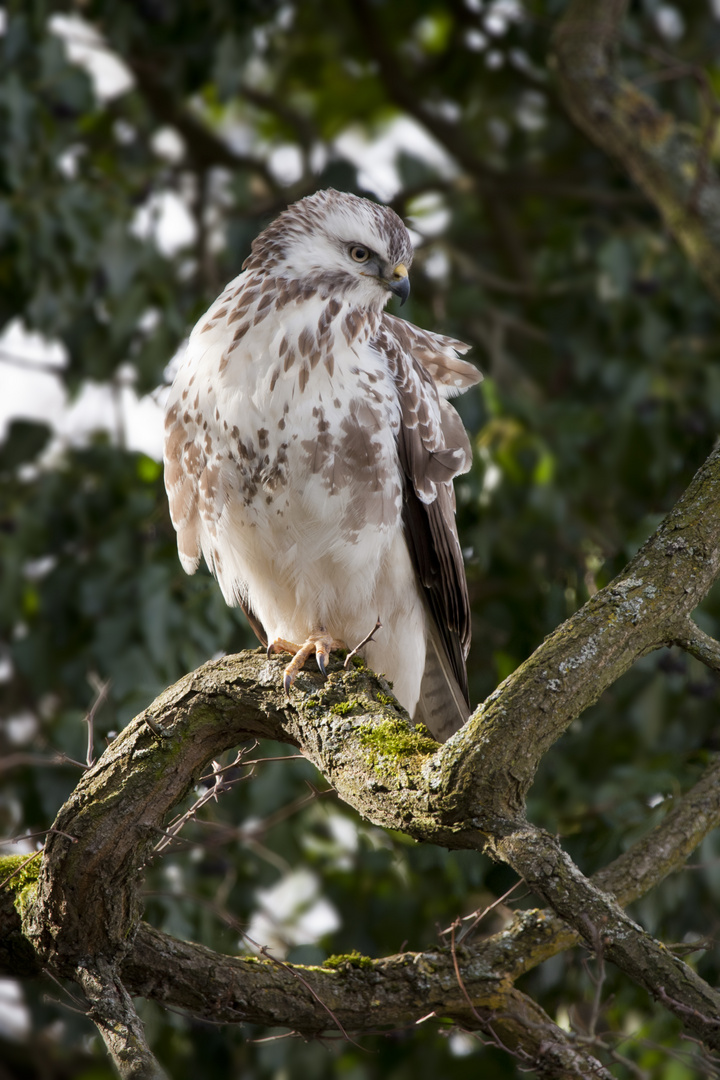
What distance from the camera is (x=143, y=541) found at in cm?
442

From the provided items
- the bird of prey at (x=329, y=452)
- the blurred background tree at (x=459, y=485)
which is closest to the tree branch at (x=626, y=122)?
the blurred background tree at (x=459, y=485)

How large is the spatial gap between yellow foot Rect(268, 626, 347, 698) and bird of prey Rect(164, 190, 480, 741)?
1 centimetres

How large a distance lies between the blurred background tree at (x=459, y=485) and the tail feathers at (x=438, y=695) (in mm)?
294

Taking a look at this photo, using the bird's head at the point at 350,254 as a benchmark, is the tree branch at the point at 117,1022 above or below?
below

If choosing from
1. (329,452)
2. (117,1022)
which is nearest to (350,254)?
(329,452)

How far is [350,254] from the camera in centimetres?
339

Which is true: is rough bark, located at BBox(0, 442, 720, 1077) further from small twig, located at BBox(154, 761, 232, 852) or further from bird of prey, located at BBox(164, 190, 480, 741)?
bird of prey, located at BBox(164, 190, 480, 741)

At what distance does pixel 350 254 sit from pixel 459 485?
1185mm

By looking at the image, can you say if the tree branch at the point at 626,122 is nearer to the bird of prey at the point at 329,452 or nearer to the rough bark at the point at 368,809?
the bird of prey at the point at 329,452

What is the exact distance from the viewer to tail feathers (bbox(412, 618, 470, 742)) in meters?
3.69

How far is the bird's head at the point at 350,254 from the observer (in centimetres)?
335

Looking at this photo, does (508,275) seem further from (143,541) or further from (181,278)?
(143,541)

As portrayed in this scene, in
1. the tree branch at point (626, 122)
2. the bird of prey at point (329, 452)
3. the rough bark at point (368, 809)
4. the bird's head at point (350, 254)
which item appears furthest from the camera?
the tree branch at point (626, 122)

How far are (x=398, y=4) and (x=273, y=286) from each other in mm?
4361
